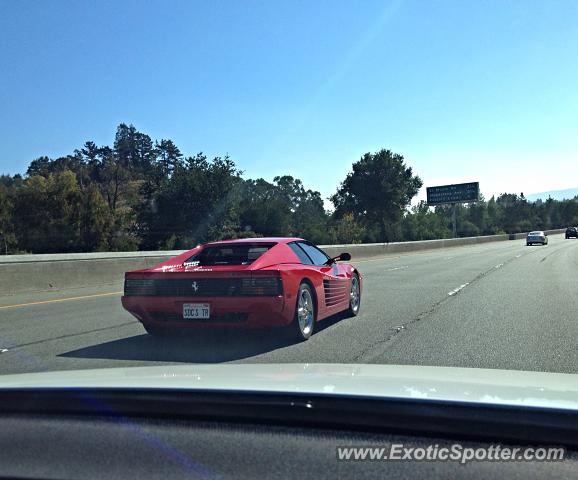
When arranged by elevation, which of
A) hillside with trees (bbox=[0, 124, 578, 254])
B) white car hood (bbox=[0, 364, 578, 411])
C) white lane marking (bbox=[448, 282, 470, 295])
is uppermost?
hillside with trees (bbox=[0, 124, 578, 254])

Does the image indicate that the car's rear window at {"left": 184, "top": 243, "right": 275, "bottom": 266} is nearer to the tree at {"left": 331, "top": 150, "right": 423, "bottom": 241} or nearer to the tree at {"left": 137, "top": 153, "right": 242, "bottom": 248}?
the tree at {"left": 137, "top": 153, "right": 242, "bottom": 248}

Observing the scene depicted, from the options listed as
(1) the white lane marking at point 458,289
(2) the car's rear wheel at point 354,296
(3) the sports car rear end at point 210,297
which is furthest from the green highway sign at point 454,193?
(3) the sports car rear end at point 210,297

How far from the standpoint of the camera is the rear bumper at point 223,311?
7.12 metres

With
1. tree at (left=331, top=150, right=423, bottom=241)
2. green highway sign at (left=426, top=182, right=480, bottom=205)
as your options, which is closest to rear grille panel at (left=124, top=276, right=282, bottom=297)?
tree at (left=331, top=150, right=423, bottom=241)

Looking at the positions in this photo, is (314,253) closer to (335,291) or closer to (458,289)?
(335,291)

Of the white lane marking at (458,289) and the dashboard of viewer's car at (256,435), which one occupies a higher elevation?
the dashboard of viewer's car at (256,435)

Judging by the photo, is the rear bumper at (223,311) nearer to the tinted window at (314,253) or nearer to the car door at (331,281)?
the car door at (331,281)

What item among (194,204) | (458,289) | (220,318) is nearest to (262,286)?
(220,318)

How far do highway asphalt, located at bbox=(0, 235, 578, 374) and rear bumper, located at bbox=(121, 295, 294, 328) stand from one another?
0.36 meters

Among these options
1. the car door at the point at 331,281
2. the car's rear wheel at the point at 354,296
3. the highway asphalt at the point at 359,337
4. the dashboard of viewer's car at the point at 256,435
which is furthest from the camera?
the car's rear wheel at the point at 354,296

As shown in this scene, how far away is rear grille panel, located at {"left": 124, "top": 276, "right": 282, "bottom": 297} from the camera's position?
23.4ft

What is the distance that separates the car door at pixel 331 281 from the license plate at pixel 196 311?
1.91 metres

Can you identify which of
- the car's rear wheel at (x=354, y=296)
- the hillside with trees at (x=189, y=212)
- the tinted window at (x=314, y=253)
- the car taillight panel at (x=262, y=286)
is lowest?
the car's rear wheel at (x=354, y=296)

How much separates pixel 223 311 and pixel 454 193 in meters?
69.3
